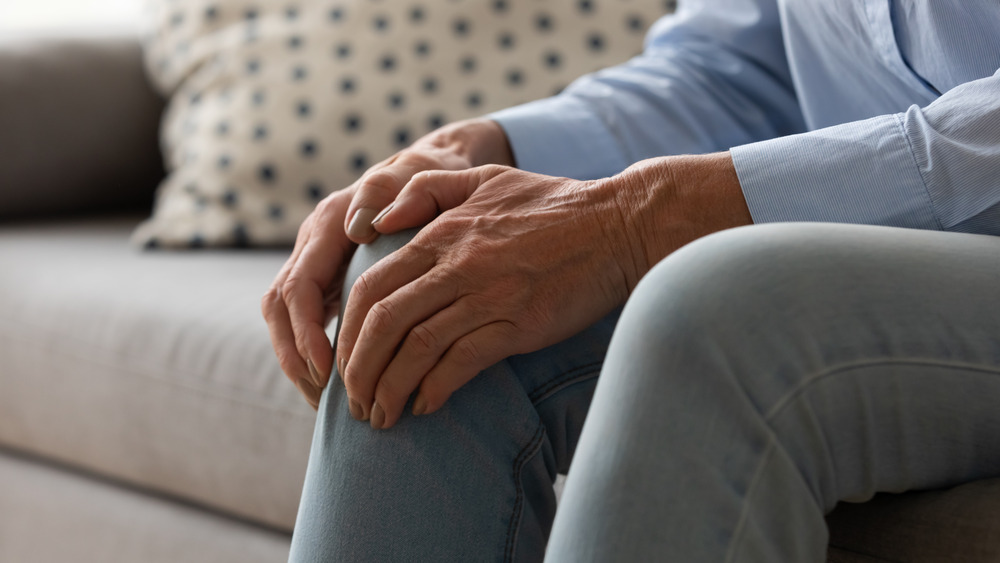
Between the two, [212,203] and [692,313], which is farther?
[212,203]

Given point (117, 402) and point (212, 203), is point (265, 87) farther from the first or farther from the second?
point (117, 402)

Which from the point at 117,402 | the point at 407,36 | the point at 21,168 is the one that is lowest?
the point at 117,402

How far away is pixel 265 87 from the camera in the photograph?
3.64ft

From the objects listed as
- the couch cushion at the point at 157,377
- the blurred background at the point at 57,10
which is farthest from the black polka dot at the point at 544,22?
the blurred background at the point at 57,10

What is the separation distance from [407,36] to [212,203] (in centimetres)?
34

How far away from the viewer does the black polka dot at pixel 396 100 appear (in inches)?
43.1

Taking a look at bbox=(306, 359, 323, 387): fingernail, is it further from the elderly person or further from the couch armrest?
the couch armrest

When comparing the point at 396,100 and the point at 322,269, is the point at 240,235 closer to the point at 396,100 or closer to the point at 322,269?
the point at 396,100

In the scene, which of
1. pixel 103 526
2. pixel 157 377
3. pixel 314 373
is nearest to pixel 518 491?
pixel 314 373

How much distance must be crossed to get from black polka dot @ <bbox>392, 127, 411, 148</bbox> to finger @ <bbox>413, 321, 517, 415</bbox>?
27.0 inches

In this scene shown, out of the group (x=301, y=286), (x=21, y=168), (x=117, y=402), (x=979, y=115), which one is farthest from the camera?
(x=21, y=168)

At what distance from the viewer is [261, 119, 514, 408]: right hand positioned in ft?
1.72

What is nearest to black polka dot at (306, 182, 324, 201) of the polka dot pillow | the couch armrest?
the polka dot pillow

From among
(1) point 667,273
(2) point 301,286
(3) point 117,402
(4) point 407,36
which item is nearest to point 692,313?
(1) point 667,273
